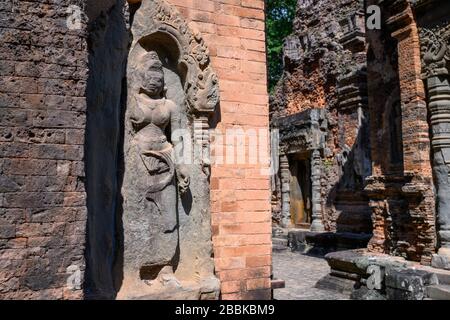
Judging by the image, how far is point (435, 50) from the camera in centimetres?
912

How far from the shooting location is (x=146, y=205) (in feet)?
16.6

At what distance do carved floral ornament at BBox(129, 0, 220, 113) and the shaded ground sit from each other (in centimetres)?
457

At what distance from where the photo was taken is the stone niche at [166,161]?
16.5 ft

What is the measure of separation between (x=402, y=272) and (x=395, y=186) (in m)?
2.92

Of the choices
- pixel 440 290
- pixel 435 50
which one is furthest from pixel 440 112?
pixel 440 290

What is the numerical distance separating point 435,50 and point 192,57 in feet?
19.3

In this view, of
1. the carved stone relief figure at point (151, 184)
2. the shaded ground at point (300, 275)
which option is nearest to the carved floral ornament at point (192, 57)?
the carved stone relief figure at point (151, 184)

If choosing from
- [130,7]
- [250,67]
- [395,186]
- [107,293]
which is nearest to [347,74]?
[395,186]

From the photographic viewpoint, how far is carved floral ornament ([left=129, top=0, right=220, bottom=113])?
5352mm

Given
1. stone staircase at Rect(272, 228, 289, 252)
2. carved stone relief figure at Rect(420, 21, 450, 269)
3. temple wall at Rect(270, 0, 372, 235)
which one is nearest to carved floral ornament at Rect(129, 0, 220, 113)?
carved stone relief figure at Rect(420, 21, 450, 269)

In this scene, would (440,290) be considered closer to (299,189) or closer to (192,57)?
(192,57)

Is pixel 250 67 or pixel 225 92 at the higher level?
pixel 250 67
